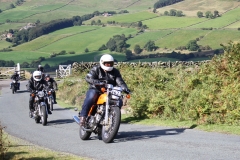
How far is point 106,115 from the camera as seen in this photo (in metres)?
11.6

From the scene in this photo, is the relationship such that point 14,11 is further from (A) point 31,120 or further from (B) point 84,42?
(A) point 31,120

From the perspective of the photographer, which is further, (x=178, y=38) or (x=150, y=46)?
(x=178, y=38)

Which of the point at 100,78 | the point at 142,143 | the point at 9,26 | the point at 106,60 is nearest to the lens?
the point at 142,143

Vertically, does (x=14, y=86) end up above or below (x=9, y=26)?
below

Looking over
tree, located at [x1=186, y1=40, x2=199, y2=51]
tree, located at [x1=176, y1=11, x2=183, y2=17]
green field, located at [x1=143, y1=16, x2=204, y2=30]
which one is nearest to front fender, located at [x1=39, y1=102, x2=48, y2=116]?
tree, located at [x1=186, y1=40, x2=199, y2=51]

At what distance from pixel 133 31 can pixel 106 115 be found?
10035cm

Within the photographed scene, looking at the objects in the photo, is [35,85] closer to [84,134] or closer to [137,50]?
[84,134]

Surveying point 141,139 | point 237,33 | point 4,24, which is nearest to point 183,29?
point 237,33

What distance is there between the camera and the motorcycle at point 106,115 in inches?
452

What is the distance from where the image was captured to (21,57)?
101m

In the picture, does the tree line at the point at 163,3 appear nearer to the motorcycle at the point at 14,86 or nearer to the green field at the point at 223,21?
the green field at the point at 223,21

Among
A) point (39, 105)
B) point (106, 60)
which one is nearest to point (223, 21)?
point (39, 105)

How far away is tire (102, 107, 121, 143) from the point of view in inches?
446

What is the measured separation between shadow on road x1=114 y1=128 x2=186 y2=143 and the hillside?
6867 cm
